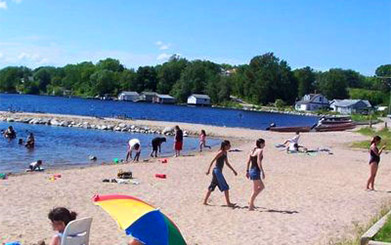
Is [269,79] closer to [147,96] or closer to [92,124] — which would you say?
[147,96]

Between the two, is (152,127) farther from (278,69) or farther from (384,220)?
(278,69)

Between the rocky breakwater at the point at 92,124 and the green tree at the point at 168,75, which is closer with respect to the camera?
the rocky breakwater at the point at 92,124

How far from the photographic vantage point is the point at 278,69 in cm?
16112

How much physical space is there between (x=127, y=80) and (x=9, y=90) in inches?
1952

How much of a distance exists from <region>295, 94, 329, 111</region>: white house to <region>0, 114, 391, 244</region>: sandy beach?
13794 centimetres

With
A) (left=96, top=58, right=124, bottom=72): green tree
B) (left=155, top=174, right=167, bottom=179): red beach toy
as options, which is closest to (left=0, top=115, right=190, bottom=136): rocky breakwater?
(left=155, top=174, right=167, bottom=179): red beach toy

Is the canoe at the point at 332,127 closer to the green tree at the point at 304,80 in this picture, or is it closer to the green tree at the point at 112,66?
the green tree at the point at 304,80

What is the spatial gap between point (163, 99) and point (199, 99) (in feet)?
39.2

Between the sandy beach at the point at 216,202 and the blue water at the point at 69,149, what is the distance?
466 centimetres

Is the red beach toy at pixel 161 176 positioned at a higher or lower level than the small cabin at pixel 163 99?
lower

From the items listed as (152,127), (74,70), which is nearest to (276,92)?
(74,70)

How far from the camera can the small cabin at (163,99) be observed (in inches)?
6417

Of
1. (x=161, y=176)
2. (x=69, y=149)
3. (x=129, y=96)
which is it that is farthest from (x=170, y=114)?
(x=161, y=176)

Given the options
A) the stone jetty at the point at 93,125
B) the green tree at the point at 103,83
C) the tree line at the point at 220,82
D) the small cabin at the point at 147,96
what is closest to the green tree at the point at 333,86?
the tree line at the point at 220,82
